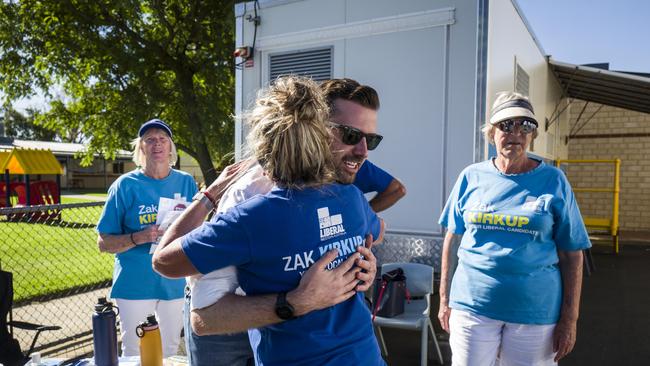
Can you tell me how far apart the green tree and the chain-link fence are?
8.36 ft

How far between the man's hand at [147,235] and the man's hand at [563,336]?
2.20 meters

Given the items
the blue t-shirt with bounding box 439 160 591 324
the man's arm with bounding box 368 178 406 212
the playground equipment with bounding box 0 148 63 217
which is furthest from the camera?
the playground equipment with bounding box 0 148 63 217

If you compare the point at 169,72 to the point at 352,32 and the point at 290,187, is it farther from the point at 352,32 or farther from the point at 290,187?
the point at 290,187

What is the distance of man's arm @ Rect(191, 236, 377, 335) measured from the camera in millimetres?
1057

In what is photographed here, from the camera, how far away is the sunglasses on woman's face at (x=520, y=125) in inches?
85.3

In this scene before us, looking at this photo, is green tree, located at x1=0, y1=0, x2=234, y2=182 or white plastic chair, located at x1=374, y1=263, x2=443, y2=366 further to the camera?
green tree, located at x1=0, y1=0, x2=234, y2=182

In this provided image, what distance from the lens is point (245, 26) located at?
4543mm

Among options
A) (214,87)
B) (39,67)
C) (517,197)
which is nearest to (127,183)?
(517,197)

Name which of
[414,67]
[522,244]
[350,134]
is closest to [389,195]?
[522,244]

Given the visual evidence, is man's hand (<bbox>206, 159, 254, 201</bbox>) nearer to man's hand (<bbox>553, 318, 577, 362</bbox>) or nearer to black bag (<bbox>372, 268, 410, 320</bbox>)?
man's hand (<bbox>553, 318, 577, 362</bbox>)

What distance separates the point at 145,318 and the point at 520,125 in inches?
96.6

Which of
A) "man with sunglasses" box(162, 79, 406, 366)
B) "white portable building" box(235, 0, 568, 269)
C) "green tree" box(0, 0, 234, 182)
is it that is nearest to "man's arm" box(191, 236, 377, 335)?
"man with sunglasses" box(162, 79, 406, 366)

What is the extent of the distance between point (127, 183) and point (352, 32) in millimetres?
2420

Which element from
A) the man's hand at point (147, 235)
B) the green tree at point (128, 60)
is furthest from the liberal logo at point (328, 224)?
the green tree at point (128, 60)
